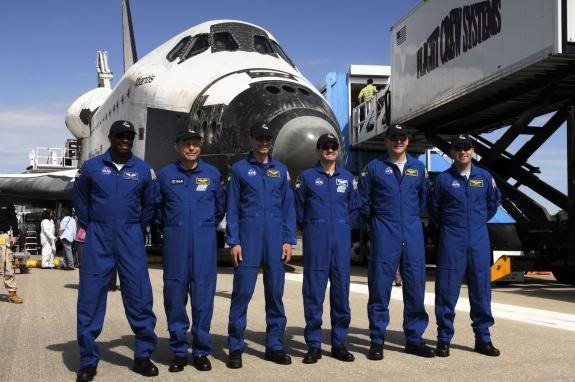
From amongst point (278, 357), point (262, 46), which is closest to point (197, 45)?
point (262, 46)

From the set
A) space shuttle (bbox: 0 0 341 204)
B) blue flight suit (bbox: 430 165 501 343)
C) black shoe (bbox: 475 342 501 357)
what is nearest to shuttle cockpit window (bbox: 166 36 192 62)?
space shuttle (bbox: 0 0 341 204)

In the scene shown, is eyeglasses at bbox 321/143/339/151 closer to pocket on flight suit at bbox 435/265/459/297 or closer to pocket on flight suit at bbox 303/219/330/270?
pocket on flight suit at bbox 303/219/330/270

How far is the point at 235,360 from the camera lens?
4.62m

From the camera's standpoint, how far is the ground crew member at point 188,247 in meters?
4.68

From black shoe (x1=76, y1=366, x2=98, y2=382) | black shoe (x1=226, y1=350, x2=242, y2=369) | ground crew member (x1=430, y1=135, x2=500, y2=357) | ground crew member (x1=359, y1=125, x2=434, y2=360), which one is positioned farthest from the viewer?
ground crew member (x1=430, y1=135, x2=500, y2=357)

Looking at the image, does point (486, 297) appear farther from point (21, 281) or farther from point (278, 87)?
point (21, 281)

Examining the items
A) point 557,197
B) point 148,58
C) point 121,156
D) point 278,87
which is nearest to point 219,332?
point 121,156

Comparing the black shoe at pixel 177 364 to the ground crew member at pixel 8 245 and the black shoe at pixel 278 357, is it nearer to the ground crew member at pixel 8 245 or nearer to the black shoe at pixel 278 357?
the black shoe at pixel 278 357

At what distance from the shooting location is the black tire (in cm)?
1054

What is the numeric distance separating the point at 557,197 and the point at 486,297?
7.38m

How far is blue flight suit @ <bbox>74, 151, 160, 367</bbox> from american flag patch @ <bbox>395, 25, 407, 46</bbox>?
10359 millimetres

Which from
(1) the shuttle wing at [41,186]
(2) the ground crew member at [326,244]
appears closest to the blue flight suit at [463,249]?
(2) the ground crew member at [326,244]

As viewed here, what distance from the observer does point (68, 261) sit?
14.0 metres

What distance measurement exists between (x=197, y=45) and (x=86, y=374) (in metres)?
8.10
